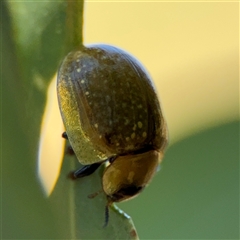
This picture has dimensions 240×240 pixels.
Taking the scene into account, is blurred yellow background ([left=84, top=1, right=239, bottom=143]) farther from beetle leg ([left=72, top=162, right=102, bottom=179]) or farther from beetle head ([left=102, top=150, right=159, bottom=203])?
beetle leg ([left=72, top=162, right=102, bottom=179])

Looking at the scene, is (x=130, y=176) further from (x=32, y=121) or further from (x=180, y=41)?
(x=180, y=41)

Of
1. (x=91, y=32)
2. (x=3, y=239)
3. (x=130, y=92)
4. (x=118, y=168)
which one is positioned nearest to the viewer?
(x=3, y=239)

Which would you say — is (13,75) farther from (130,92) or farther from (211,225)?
(211,225)

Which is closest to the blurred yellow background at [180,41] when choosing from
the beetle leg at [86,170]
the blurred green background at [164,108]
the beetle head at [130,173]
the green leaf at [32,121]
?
the blurred green background at [164,108]

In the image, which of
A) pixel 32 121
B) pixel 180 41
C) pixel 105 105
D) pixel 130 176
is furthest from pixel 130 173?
pixel 180 41

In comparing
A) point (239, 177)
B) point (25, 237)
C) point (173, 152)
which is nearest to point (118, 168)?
point (173, 152)

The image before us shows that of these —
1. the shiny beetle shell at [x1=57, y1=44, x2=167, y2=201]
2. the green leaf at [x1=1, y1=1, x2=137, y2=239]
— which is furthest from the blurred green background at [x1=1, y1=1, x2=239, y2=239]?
the shiny beetle shell at [x1=57, y1=44, x2=167, y2=201]
